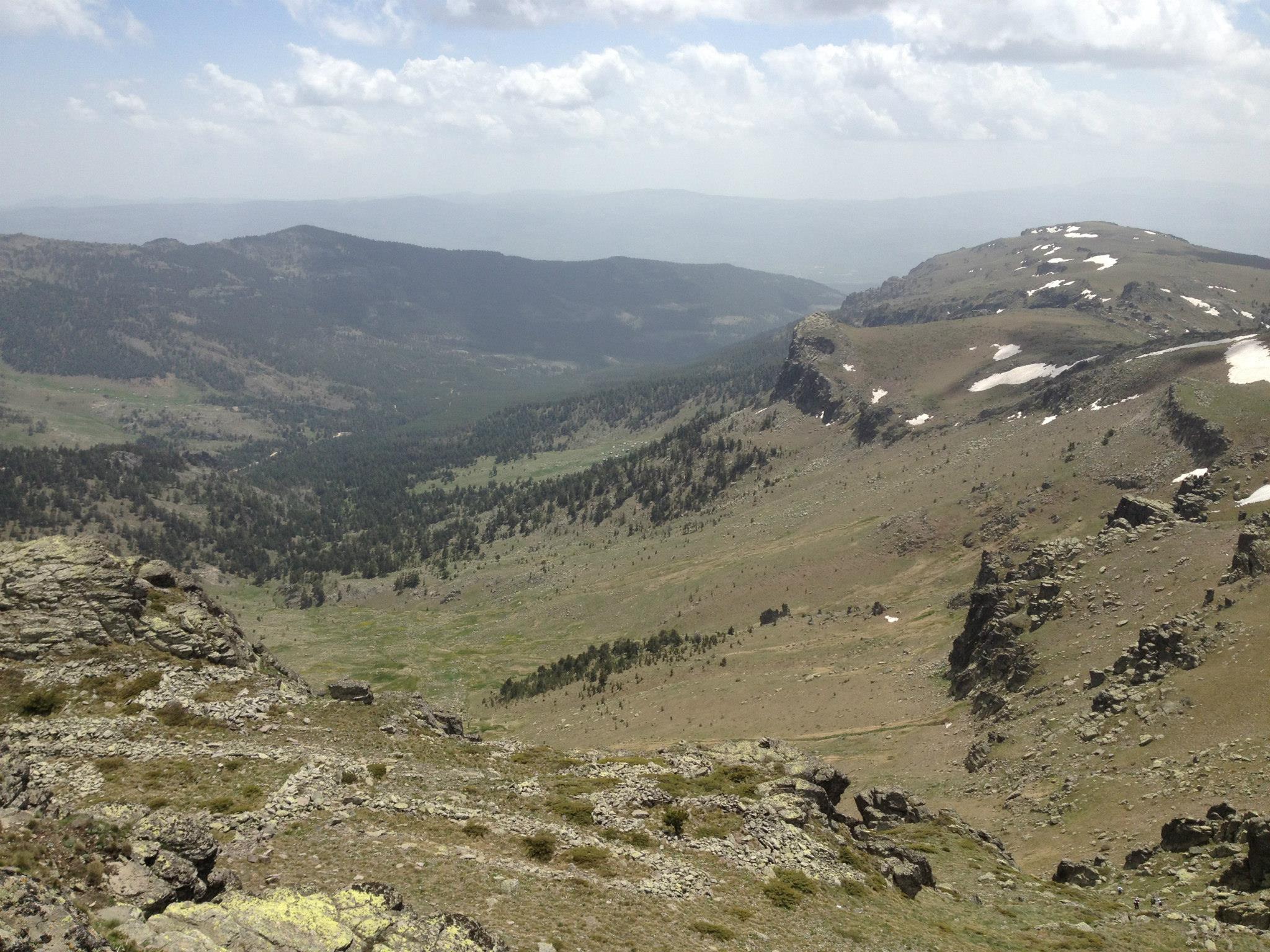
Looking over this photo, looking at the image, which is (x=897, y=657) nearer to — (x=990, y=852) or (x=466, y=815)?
(x=990, y=852)

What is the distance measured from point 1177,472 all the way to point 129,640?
108 metres

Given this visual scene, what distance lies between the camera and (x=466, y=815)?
105ft

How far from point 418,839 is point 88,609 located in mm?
27306

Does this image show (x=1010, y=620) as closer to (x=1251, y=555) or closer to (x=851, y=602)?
(x=1251, y=555)

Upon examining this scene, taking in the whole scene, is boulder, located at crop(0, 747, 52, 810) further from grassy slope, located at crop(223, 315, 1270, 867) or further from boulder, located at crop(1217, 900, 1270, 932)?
grassy slope, located at crop(223, 315, 1270, 867)

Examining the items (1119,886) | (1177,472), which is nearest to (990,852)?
(1119,886)

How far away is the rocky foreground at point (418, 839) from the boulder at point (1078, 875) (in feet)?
0.29

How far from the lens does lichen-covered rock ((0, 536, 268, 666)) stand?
4172cm

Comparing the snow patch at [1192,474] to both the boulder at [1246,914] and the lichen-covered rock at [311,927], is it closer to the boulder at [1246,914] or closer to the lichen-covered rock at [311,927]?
the boulder at [1246,914]

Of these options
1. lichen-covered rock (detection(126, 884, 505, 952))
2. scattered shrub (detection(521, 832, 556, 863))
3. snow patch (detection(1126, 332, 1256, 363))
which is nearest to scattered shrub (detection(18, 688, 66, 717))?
lichen-covered rock (detection(126, 884, 505, 952))

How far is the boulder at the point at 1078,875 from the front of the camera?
36.3 metres

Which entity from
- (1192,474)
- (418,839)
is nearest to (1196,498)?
(1192,474)

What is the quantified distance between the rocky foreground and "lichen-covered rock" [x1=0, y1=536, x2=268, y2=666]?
6.3 inches

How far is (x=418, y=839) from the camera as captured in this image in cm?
2962
